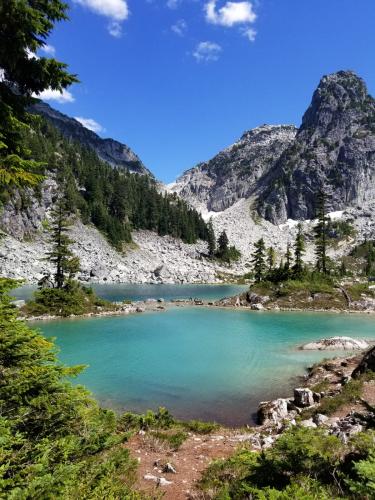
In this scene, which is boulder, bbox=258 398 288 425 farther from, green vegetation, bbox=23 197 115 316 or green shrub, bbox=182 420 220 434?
green vegetation, bbox=23 197 115 316

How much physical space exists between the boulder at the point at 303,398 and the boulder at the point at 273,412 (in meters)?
0.58

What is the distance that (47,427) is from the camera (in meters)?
6.91

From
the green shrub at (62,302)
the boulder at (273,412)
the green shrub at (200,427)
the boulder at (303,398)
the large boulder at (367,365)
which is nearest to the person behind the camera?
the green shrub at (200,427)

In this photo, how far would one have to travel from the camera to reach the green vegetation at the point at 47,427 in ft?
17.9

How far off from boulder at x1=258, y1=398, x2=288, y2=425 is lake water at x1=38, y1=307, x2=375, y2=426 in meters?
0.59

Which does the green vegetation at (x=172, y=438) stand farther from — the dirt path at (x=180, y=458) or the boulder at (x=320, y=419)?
the boulder at (x=320, y=419)

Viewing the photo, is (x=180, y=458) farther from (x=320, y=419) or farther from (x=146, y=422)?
(x=320, y=419)

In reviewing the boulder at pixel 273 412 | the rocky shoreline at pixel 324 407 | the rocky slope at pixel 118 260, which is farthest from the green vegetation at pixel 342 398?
the rocky slope at pixel 118 260

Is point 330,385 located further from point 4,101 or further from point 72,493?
point 4,101

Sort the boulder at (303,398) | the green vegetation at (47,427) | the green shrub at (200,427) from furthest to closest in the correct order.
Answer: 1. the boulder at (303,398)
2. the green shrub at (200,427)
3. the green vegetation at (47,427)

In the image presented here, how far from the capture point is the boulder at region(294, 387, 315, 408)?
1623cm

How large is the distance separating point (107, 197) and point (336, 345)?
127m

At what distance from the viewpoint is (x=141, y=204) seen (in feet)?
500

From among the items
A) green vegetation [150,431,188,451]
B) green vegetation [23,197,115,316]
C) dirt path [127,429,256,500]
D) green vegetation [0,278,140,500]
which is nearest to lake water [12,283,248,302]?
green vegetation [23,197,115,316]
